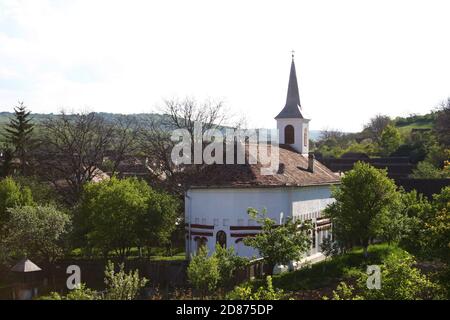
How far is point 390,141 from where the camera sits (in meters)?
108

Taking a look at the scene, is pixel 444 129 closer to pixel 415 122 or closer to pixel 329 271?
pixel 415 122

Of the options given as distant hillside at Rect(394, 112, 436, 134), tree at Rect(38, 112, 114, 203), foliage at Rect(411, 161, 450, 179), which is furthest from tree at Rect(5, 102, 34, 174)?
distant hillside at Rect(394, 112, 436, 134)

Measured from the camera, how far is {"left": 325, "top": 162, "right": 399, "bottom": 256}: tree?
34.1m

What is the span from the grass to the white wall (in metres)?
4.80

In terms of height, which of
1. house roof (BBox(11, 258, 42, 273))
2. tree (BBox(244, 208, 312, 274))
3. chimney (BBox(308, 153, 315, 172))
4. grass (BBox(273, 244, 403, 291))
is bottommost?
grass (BBox(273, 244, 403, 291))

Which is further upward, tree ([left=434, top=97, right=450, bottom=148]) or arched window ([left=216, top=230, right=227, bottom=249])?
tree ([left=434, top=97, right=450, bottom=148])

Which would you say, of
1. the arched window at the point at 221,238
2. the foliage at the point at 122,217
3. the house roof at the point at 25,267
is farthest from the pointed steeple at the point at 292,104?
the house roof at the point at 25,267

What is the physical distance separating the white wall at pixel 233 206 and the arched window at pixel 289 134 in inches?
412

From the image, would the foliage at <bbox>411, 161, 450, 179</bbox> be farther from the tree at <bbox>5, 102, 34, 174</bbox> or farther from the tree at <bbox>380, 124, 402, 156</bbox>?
the tree at <bbox>5, 102, 34, 174</bbox>

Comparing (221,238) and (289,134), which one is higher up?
(289,134)

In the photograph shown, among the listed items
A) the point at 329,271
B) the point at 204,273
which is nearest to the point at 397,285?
the point at 204,273

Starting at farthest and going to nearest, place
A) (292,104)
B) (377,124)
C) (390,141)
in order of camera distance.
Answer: (377,124)
(390,141)
(292,104)

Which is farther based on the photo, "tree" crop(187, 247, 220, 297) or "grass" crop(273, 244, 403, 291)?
"grass" crop(273, 244, 403, 291)

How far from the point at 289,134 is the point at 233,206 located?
14182mm
